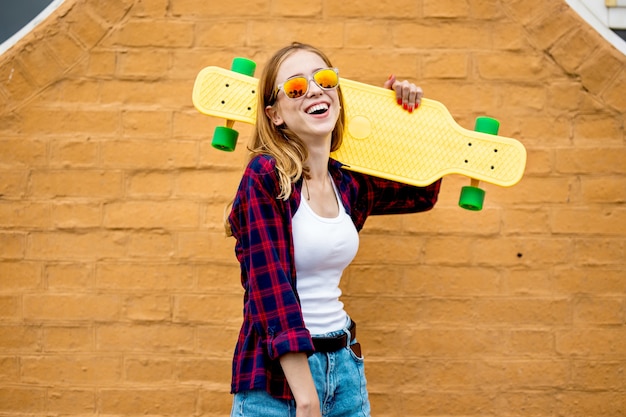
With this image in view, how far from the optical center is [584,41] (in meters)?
3.36

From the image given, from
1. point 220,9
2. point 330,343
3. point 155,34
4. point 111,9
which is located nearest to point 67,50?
point 111,9

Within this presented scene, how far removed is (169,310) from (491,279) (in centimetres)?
135

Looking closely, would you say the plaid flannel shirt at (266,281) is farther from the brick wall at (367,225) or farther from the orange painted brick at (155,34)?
the orange painted brick at (155,34)

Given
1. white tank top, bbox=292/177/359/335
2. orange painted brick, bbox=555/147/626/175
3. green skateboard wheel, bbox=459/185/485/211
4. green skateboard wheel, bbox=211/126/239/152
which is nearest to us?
white tank top, bbox=292/177/359/335

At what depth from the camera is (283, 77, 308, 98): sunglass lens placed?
91.0 inches

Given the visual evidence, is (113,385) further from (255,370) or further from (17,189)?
(255,370)

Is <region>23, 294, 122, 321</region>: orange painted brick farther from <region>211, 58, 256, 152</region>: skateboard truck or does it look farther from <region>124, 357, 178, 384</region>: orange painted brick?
<region>211, 58, 256, 152</region>: skateboard truck

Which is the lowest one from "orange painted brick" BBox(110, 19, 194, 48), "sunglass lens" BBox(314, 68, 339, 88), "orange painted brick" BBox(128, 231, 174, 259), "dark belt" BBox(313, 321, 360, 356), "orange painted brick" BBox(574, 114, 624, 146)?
"dark belt" BBox(313, 321, 360, 356)

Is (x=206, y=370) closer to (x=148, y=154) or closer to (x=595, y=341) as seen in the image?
(x=148, y=154)

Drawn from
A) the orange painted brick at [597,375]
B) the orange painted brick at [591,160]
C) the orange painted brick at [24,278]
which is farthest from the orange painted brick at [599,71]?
the orange painted brick at [24,278]

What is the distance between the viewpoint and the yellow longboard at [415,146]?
101 inches

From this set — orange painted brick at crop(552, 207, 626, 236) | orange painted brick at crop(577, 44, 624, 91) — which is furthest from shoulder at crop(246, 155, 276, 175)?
orange painted brick at crop(577, 44, 624, 91)

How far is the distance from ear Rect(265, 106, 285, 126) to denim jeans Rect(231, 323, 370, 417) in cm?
63

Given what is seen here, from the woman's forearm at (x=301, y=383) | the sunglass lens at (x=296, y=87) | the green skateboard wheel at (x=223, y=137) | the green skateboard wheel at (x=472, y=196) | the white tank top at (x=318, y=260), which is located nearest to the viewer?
the woman's forearm at (x=301, y=383)
